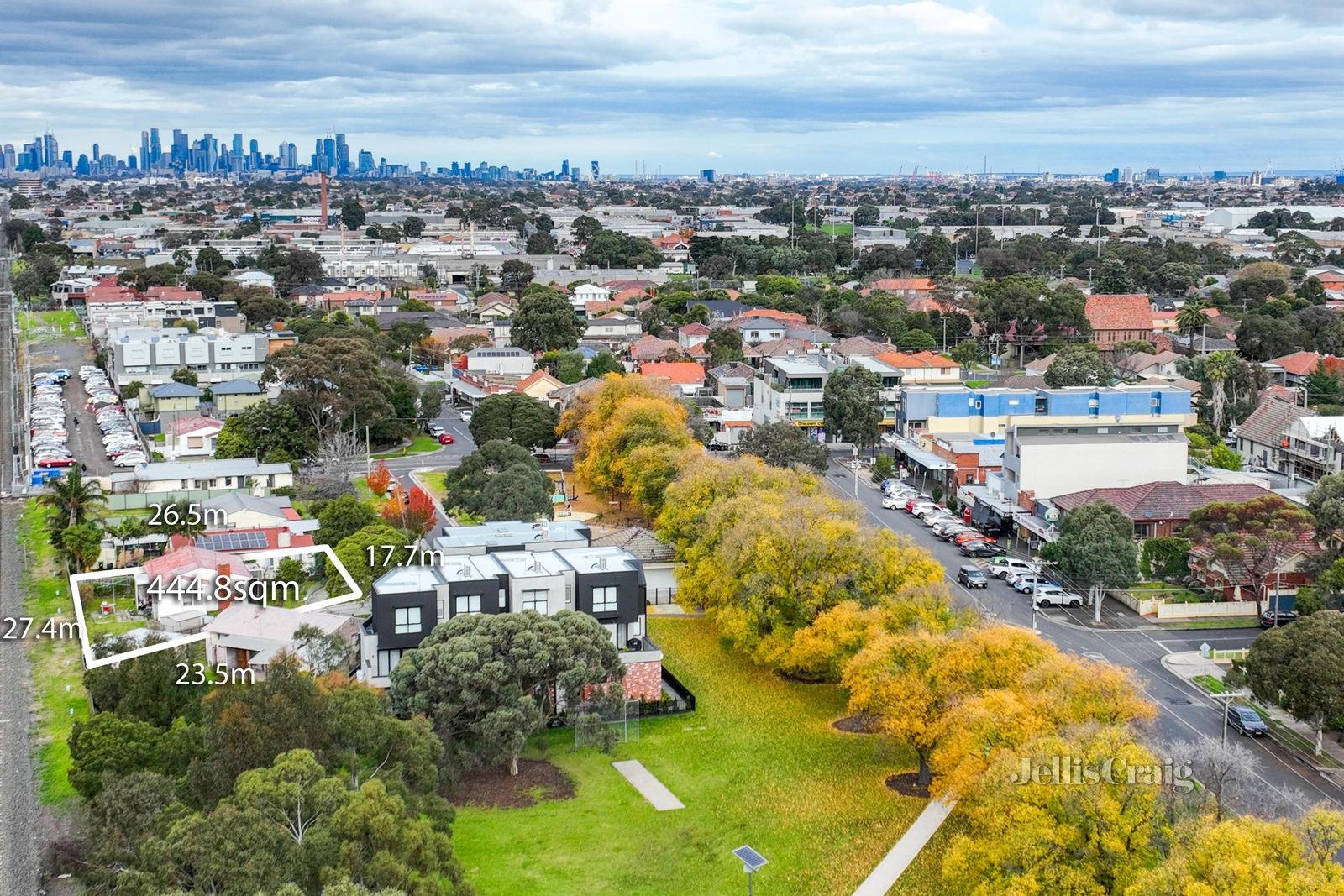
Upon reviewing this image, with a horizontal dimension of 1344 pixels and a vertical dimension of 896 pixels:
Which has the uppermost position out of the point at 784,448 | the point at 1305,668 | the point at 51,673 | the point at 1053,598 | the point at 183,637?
the point at 784,448

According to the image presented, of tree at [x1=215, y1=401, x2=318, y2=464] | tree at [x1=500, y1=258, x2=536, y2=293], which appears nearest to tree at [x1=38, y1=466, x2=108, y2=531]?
tree at [x1=215, y1=401, x2=318, y2=464]

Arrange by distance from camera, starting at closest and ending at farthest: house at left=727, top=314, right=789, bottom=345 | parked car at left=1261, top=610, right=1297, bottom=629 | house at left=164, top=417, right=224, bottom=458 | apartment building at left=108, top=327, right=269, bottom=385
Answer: parked car at left=1261, top=610, right=1297, bottom=629 < house at left=164, top=417, right=224, bottom=458 < apartment building at left=108, top=327, right=269, bottom=385 < house at left=727, top=314, right=789, bottom=345

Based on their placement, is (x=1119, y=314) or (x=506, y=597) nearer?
(x=506, y=597)

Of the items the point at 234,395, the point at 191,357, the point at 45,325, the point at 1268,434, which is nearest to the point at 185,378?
the point at 191,357

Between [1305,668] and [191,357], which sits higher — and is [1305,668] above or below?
below

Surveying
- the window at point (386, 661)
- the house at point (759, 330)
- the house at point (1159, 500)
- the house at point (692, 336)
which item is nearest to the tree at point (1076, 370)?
the house at point (1159, 500)

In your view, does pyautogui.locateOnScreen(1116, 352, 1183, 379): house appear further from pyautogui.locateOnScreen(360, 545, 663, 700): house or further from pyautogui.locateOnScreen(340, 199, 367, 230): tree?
pyautogui.locateOnScreen(340, 199, 367, 230): tree

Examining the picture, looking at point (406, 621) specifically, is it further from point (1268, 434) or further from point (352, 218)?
point (352, 218)
